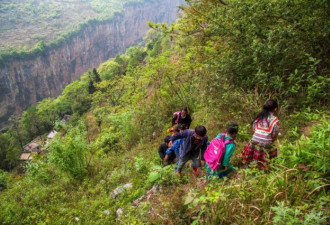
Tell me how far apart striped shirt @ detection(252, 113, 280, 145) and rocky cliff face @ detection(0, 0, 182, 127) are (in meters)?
68.9

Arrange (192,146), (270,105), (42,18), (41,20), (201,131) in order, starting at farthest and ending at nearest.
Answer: (42,18) → (41,20) → (192,146) → (201,131) → (270,105)

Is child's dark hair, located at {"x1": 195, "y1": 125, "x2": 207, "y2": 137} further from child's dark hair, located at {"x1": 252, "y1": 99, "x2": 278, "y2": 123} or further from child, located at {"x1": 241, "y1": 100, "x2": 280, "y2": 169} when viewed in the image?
child's dark hair, located at {"x1": 252, "y1": 99, "x2": 278, "y2": 123}

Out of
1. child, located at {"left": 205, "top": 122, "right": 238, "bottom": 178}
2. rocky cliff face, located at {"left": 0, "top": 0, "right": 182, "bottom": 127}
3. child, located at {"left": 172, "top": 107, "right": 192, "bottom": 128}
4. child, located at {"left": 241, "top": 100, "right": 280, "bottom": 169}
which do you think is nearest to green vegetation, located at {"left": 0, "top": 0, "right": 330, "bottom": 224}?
child, located at {"left": 205, "top": 122, "right": 238, "bottom": 178}

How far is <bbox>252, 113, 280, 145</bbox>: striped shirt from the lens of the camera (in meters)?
3.04

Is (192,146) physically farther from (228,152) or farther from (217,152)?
(228,152)

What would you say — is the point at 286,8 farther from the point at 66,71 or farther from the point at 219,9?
the point at 66,71

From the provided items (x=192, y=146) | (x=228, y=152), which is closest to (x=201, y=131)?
(x=192, y=146)

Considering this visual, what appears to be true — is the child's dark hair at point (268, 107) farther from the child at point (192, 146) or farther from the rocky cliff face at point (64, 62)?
the rocky cliff face at point (64, 62)

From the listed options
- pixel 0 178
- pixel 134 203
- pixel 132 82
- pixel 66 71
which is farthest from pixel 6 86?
pixel 134 203

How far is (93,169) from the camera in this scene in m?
6.13

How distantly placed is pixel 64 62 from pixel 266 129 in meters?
86.9

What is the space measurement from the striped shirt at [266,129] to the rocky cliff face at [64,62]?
68.9m

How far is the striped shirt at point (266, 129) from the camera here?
3045mm

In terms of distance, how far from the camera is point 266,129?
122 inches
